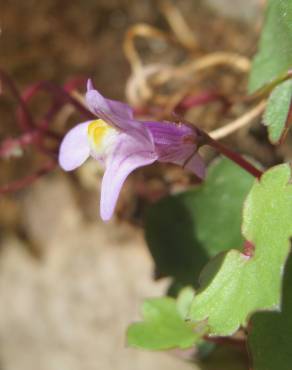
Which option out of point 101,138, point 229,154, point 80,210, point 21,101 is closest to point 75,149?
point 101,138

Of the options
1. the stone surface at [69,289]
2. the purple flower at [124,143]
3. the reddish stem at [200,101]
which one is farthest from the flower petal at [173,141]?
the stone surface at [69,289]

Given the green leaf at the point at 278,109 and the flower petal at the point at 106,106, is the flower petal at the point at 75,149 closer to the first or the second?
the flower petal at the point at 106,106

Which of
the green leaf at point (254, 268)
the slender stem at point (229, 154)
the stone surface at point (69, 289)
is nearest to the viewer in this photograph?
the green leaf at point (254, 268)

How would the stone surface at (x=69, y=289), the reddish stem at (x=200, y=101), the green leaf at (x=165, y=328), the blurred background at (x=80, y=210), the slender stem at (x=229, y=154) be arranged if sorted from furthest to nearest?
1. the stone surface at (x=69, y=289)
2. the blurred background at (x=80, y=210)
3. the reddish stem at (x=200, y=101)
4. the green leaf at (x=165, y=328)
5. the slender stem at (x=229, y=154)

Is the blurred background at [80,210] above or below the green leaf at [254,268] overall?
below

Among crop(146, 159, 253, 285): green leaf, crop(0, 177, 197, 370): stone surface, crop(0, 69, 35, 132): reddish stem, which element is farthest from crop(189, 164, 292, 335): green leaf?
crop(0, 177, 197, 370): stone surface

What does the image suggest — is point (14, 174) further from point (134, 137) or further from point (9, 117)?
point (134, 137)

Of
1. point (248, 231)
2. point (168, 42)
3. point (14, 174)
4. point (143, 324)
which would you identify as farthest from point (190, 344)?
point (14, 174)

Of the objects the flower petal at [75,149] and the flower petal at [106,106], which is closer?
the flower petal at [106,106]

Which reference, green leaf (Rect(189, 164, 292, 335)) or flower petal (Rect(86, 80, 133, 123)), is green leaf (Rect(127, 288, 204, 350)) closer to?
green leaf (Rect(189, 164, 292, 335))
